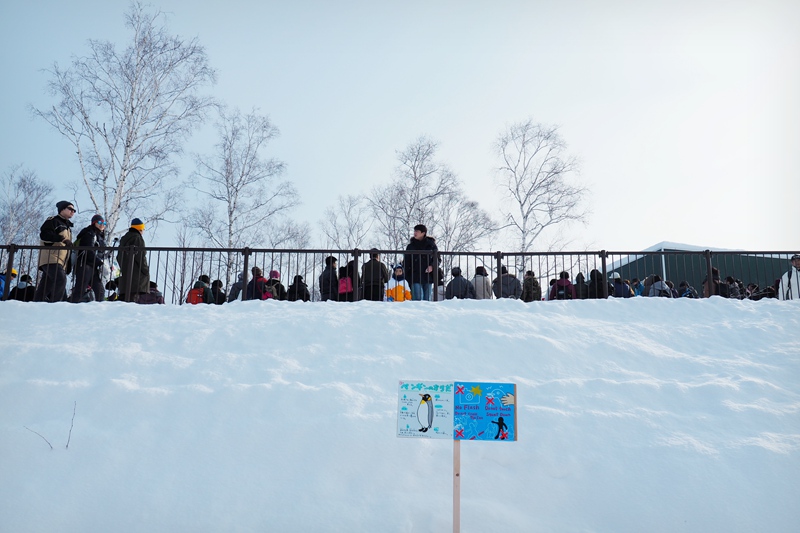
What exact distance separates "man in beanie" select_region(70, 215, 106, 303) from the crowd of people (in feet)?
0.05

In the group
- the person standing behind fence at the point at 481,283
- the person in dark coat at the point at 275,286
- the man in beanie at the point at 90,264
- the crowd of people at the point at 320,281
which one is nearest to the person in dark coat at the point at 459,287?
the crowd of people at the point at 320,281

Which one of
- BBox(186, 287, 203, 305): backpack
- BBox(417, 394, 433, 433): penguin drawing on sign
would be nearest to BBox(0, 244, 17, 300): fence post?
BBox(186, 287, 203, 305): backpack

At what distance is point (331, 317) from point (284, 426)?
3.31 meters

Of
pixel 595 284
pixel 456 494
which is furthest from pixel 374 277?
pixel 456 494

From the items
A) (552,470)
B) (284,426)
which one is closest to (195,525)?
(284,426)

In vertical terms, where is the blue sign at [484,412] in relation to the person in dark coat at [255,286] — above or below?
below

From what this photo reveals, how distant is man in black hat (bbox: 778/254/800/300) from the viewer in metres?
11.0

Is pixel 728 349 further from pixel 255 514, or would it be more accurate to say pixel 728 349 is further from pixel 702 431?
pixel 255 514

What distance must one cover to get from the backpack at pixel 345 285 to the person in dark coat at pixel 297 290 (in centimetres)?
88

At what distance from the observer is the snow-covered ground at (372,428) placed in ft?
14.7

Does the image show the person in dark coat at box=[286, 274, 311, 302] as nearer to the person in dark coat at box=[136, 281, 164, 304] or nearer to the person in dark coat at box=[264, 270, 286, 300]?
the person in dark coat at box=[264, 270, 286, 300]

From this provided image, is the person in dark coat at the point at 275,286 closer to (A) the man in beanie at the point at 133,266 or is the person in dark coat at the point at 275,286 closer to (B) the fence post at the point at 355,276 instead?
(B) the fence post at the point at 355,276

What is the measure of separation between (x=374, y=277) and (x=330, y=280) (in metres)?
0.87

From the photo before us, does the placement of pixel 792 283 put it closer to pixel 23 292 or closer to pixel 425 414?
pixel 425 414
